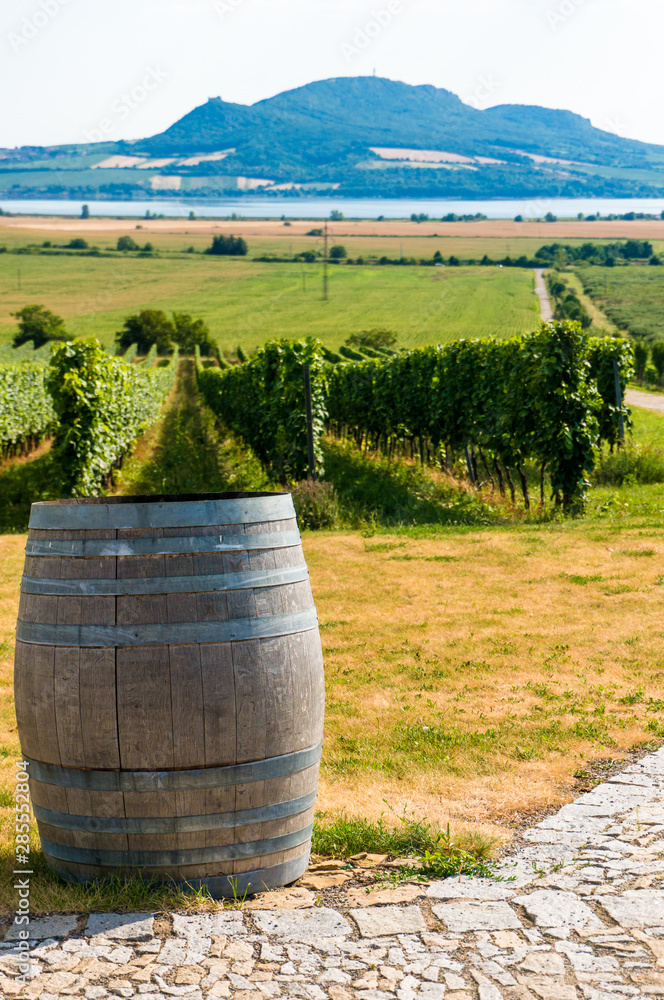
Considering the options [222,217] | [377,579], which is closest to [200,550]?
[377,579]

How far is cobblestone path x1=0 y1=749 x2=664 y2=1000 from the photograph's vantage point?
7.67 ft

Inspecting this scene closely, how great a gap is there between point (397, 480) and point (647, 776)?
11.5m

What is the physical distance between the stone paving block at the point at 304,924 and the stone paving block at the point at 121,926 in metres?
0.35

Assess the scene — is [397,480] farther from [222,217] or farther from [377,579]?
[222,217]

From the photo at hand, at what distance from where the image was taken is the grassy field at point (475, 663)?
12.9 ft

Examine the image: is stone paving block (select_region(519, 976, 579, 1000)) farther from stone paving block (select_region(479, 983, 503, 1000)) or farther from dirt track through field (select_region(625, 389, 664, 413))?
dirt track through field (select_region(625, 389, 664, 413))

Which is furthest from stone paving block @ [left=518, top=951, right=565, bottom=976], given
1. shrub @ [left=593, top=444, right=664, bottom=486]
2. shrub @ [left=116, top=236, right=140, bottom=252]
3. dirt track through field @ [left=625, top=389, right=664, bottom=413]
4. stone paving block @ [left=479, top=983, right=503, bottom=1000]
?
shrub @ [left=116, top=236, right=140, bottom=252]

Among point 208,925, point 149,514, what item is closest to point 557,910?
point 208,925

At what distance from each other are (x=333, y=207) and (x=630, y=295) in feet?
313

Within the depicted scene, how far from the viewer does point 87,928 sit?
104 inches

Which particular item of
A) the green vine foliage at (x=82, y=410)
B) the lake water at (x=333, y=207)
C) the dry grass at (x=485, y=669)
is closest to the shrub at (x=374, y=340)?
the green vine foliage at (x=82, y=410)

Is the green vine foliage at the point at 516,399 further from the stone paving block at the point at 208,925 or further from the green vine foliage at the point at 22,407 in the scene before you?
the stone paving block at the point at 208,925

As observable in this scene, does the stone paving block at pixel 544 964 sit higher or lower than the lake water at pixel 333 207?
lower

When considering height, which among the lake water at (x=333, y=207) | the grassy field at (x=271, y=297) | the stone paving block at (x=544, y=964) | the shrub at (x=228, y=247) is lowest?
the stone paving block at (x=544, y=964)
